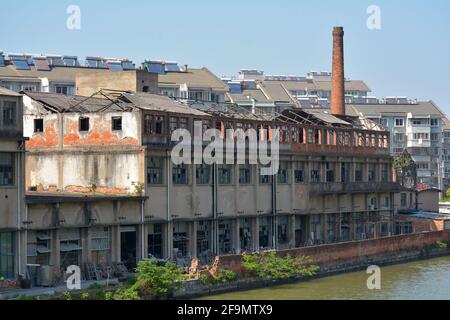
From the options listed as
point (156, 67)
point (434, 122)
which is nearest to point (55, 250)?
point (156, 67)

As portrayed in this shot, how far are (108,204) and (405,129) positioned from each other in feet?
242

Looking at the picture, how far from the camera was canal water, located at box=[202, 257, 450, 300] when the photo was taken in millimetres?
42219

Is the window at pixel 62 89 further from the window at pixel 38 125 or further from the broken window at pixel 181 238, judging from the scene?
the broken window at pixel 181 238

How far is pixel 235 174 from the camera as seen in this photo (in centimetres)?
5191

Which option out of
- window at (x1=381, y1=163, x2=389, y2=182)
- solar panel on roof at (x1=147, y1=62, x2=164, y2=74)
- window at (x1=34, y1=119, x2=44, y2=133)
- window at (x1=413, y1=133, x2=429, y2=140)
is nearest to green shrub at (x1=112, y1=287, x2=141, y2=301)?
window at (x1=34, y1=119, x2=44, y2=133)

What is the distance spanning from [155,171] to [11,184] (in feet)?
32.8

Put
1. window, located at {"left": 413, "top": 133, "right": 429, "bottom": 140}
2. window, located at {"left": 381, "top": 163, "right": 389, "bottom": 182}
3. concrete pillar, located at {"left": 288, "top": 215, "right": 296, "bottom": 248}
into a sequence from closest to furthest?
concrete pillar, located at {"left": 288, "top": 215, "right": 296, "bottom": 248}
window, located at {"left": 381, "top": 163, "right": 389, "bottom": 182}
window, located at {"left": 413, "top": 133, "right": 429, "bottom": 140}

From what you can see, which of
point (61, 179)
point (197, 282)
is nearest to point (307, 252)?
point (197, 282)

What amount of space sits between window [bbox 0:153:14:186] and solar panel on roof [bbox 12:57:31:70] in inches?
1718

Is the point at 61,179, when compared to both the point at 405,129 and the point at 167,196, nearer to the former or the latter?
the point at 167,196

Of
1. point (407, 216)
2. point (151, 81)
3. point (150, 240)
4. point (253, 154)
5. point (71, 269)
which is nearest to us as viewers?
point (71, 269)

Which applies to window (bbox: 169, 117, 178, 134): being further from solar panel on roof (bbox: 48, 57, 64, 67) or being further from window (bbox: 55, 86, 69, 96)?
solar panel on roof (bbox: 48, 57, 64, 67)

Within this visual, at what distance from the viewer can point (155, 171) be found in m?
46.8

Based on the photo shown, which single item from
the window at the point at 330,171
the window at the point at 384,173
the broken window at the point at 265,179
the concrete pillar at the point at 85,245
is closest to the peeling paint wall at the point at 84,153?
the concrete pillar at the point at 85,245
